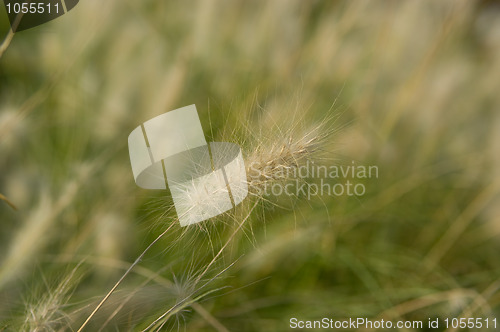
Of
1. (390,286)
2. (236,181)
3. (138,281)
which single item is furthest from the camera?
(390,286)

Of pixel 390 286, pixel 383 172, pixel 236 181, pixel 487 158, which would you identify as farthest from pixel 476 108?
pixel 236 181

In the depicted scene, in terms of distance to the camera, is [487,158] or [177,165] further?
[487,158]

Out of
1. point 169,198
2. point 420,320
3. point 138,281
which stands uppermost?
point 169,198

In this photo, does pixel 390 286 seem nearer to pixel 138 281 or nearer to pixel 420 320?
pixel 420 320

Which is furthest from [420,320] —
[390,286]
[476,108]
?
[476,108]

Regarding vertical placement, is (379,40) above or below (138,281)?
above

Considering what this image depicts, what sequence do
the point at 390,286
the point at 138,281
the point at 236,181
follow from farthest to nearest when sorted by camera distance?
the point at 390,286 → the point at 138,281 → the point at 236,181
